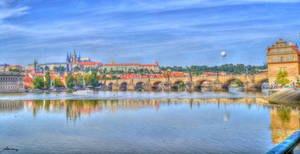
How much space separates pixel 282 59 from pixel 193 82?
34.1 metres

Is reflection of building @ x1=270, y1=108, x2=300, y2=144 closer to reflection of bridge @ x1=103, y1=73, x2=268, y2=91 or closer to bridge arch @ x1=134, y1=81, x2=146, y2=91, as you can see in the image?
reflection of bridge @ x1=103, y1=73, x2=268, y2=91

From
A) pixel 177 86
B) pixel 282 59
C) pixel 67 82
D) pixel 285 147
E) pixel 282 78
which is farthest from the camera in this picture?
pixel 67 82

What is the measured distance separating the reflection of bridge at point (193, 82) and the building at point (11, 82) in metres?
35.9

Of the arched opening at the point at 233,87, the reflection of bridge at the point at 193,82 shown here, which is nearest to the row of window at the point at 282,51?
the reflection of bridge at the point at 193,82

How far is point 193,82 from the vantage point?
10056cm

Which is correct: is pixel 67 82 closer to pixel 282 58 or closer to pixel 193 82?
pixel 193 82

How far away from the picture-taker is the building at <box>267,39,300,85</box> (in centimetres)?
6956

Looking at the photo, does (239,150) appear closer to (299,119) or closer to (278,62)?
(299,119)

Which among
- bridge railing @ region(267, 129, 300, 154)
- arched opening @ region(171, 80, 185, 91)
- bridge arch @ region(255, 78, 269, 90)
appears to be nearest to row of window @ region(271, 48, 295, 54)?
bridge arch @ region(255, 78, 269, 90)

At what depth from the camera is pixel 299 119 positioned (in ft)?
77.7

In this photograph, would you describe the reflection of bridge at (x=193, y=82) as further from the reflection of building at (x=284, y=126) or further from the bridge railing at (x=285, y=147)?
the bridge railing at (x=285, y=147)

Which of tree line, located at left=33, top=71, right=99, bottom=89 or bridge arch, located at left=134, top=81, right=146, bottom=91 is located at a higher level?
tree line, located at left=33, top=71, right=99, bottom=89

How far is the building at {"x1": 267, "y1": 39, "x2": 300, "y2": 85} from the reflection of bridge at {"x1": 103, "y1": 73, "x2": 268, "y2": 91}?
7.34 meters

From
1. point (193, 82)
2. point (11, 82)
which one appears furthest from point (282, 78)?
point (11, 82)
